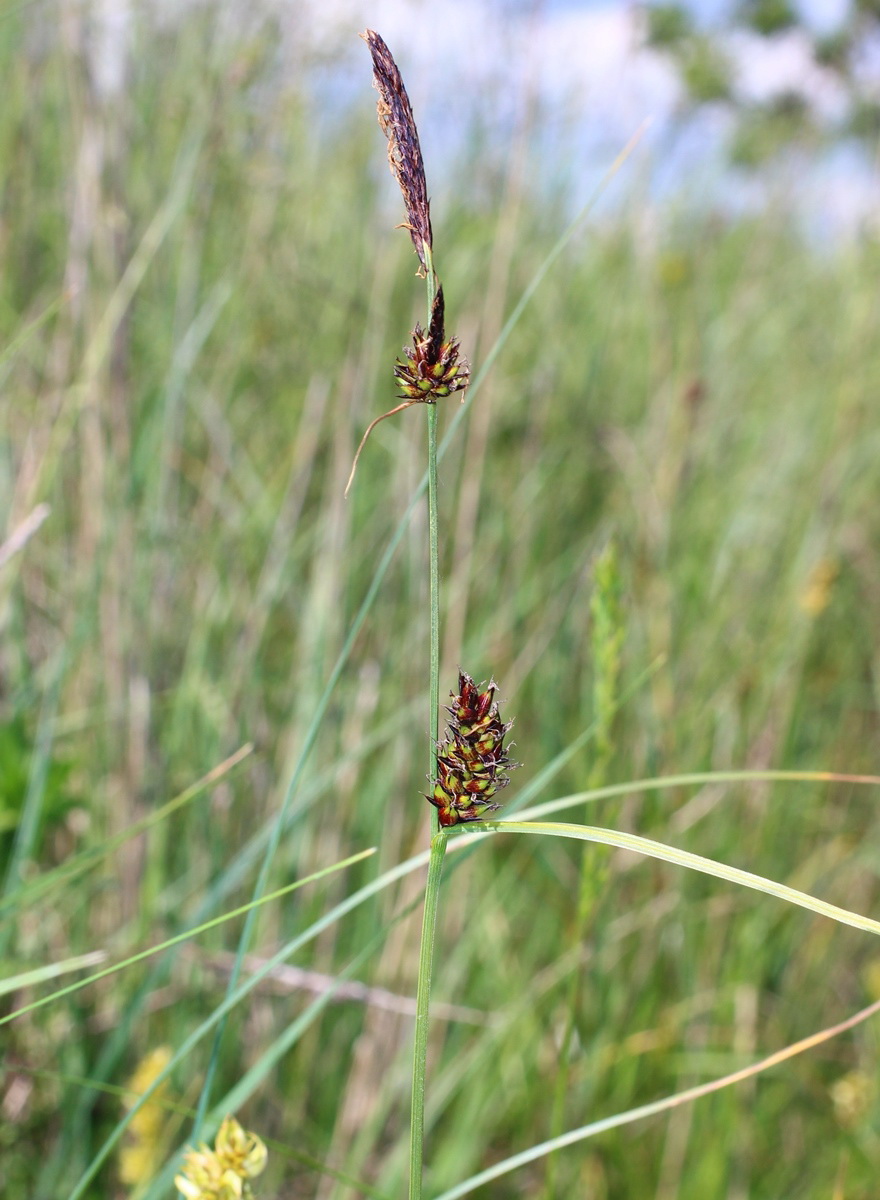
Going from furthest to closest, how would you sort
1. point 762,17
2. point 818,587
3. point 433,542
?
1. point 762,17
2. point 818,587
3. point 433,542

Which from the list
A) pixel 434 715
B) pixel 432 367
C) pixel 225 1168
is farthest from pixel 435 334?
pixel 225 1168

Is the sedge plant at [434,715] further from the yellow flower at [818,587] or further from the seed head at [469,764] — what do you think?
the yellow flower at [818,587]

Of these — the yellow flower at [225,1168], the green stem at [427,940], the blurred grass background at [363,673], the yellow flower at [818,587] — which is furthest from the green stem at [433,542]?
the yellow flower at [818,587]

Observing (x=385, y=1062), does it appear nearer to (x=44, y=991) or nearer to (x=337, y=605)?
(x=44, y=991)

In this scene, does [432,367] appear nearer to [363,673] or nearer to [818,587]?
[363,673]

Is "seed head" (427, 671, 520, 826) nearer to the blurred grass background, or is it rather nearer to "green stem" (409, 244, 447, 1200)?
"green stem" (409, 244, 447, 1200)

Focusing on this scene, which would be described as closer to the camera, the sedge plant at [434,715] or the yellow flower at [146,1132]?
the sedge plant at [434,715]
